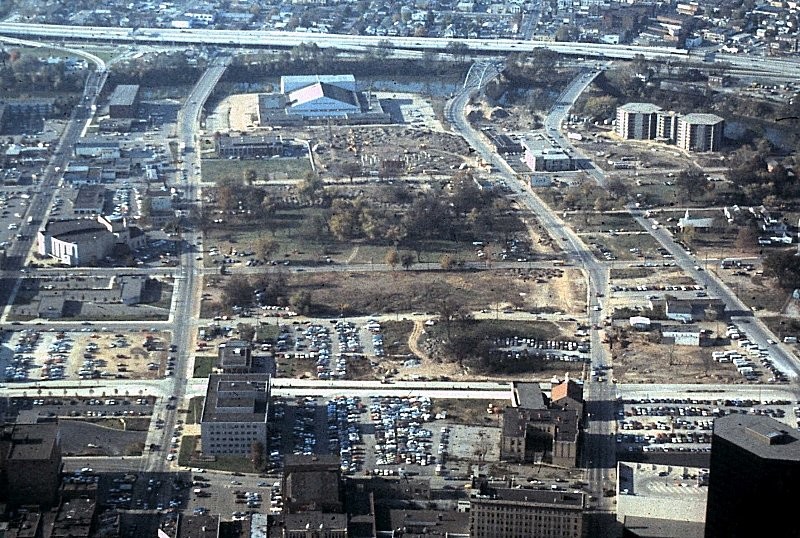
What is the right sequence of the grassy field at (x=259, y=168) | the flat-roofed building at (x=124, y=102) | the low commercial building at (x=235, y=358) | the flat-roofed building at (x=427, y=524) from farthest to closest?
the flat-roofed building at (x=124, y=102)
the grassy field at (x=259, y=168)
the low commercial building at (x=235, y=358)
the flat-roofed building at (x=427, y=524)

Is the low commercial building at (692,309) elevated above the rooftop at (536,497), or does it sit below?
above

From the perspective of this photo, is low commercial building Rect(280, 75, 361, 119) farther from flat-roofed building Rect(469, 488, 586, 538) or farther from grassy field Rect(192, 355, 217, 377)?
flat-roofed building Rect(469, 488, 586, 538)

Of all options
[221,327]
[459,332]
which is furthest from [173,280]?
[459,332]

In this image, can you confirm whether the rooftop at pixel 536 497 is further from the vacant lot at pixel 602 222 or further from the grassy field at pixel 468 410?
the vacant lot at pixel 602 222

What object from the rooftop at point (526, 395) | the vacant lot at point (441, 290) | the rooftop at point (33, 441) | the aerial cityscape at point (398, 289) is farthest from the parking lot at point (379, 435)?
the vacant lot at point (441, 290)

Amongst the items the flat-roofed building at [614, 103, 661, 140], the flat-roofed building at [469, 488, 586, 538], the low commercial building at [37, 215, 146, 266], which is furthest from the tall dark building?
the flat-roofed building at [614, 103, 661, 140]

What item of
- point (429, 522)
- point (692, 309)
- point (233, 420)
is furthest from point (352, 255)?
point (429, 522)
